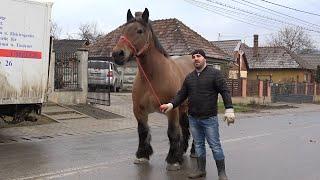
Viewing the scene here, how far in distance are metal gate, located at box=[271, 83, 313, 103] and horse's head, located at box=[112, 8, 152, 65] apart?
34406 millimetres

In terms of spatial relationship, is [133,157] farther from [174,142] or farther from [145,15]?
[145,15]

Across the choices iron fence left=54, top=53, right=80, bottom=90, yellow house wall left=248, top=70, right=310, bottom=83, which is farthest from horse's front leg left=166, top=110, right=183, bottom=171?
yellow house wall left=248, top=70, right=310, bottom=83

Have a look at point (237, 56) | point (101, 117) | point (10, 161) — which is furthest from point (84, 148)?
point (237, 56)

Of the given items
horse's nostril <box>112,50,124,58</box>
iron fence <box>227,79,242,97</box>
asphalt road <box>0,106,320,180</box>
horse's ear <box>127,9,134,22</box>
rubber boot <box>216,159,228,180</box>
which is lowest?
asphalt road <box>0,106,320,180</box>

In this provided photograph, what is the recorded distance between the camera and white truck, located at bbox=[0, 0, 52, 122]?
1240cm

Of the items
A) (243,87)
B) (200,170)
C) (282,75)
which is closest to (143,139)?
(200,170)

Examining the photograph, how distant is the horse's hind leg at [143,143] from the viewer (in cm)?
933

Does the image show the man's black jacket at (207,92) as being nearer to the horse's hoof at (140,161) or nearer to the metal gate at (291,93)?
the horse's hoof at (140,161)

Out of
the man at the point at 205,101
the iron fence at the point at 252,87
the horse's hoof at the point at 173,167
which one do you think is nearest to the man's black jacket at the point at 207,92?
the man at the point at 205,101

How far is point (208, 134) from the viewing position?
7914 millimetres

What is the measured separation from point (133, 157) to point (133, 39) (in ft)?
9.45

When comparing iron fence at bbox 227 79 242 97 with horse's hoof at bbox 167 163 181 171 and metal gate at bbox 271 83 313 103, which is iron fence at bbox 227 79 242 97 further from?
horse's hoof at bbox 167 163 181 171

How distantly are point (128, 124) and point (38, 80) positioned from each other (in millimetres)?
5720

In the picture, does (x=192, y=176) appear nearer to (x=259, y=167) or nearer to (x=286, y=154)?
(x=259, y=167)
